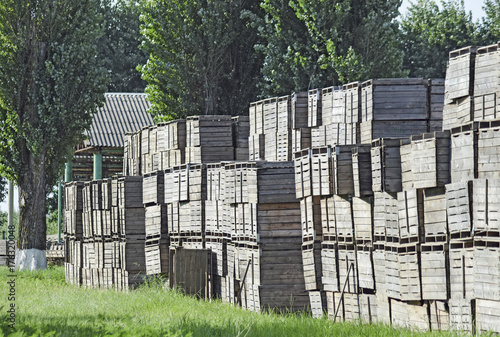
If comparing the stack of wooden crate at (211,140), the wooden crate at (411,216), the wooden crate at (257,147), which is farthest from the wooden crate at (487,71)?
the stack of wooden crate at (211,140)

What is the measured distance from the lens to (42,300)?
16.4m

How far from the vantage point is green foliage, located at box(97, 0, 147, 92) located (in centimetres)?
4681

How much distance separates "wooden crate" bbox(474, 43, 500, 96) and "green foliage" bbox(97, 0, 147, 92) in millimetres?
34344

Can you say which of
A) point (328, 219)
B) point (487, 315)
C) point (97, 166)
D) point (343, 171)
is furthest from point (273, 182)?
point (97, 166)

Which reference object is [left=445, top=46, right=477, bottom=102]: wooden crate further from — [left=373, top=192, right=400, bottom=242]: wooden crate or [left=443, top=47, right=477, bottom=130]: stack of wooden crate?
[left=373, top=192, right=400, bottom=242]: wooden crate

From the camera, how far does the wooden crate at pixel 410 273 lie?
11.5 meters

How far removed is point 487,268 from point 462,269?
0.56 m

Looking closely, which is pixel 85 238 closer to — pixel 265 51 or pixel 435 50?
pixel 265 51

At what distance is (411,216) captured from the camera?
465 inches

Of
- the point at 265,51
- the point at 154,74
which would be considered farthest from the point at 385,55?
the point at 154,74

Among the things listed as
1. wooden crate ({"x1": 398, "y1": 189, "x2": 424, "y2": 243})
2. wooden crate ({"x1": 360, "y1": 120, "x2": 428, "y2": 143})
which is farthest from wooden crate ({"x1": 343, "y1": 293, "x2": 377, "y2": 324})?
wooden crate ({"x1": 360, "y1": 120, "x2": 428, "y2": 143})

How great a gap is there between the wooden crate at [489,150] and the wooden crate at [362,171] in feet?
8.02

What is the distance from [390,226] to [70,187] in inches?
538

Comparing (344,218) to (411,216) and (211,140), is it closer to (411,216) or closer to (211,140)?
(411,216)
